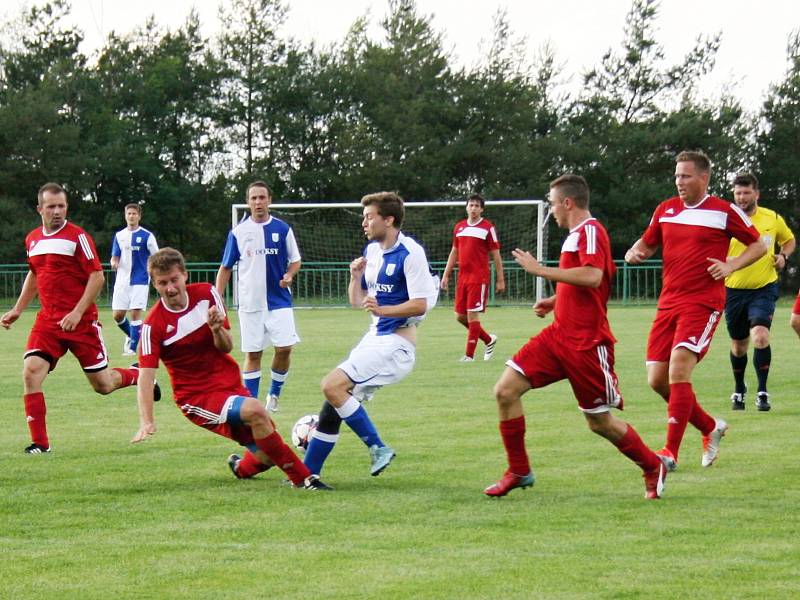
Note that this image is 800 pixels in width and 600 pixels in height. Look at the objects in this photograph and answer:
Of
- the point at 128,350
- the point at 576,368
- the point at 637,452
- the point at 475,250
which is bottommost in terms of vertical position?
the point at 128,350

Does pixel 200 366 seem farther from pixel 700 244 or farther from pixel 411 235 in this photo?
pixel 411 235

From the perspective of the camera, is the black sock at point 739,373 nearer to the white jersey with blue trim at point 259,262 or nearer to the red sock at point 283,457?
the white jersey with blue trim at point 259,262

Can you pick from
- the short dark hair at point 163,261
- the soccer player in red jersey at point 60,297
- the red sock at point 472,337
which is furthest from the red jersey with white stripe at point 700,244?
the red sock at point 472,337

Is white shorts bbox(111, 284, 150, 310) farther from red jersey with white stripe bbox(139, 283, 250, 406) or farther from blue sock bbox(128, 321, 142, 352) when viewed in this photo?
red jersey with white stripe bbox(139, 283, 250, 406)

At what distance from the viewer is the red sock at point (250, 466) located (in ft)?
24.6

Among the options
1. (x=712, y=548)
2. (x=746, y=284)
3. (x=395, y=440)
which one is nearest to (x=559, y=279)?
(x=712, y=548)

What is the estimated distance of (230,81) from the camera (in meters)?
49.8

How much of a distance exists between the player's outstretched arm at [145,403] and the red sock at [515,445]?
6.38ft

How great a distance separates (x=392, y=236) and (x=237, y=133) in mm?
42829

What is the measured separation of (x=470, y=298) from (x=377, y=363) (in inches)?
370

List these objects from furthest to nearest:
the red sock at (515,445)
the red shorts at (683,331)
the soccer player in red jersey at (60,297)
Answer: the soccer player in red jersey at (60,297) < the red shorts at (683,331) < the red sock at (515,445)

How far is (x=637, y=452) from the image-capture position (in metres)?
6.71

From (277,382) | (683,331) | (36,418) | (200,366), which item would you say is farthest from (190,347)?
(277,382)

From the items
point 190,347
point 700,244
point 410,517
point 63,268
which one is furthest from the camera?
point 63,268
